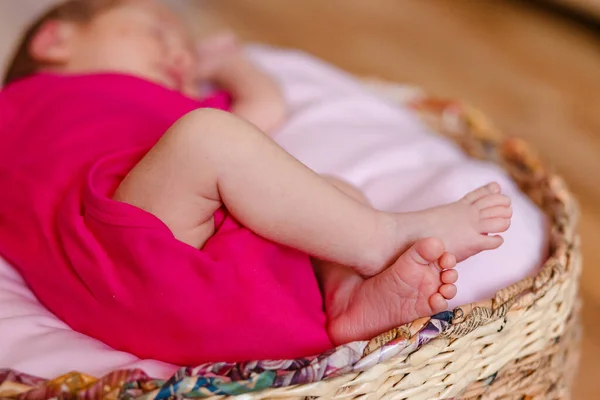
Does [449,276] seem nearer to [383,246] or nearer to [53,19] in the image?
[383,246]

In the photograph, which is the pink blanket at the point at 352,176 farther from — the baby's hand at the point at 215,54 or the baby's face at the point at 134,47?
the baby's face at the point at 134,47

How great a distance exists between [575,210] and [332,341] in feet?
1.48

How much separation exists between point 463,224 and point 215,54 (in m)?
0.74

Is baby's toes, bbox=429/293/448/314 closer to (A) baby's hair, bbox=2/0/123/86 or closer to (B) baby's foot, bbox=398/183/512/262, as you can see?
(B) baby's foot, bbox=398/183/512/262

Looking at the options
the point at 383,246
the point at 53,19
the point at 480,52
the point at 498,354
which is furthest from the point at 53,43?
the point at 480,52

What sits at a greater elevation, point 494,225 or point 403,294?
point 494,225

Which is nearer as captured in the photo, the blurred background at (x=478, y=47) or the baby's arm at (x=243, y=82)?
the baby's arm at (x=243, y=82)

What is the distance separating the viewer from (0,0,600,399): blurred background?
71.2 inches

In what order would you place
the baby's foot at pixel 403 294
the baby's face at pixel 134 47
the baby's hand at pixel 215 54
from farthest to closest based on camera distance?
the baby's hand at pixel 215 54
the baby's face at pixel 134 47
the baby's foot at pixel 403 294

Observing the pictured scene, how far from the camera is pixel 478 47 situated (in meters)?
2.23

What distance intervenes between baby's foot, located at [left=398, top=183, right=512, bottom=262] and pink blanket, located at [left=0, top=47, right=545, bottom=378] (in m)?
0.09

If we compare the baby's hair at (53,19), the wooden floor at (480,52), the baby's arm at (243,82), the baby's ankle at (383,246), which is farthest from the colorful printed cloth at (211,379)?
the wooden floor at (480,52)

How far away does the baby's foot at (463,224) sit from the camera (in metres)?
0.82

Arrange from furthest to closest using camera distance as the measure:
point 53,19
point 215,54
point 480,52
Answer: point 480,52 < point 215,54 < point 53,19
